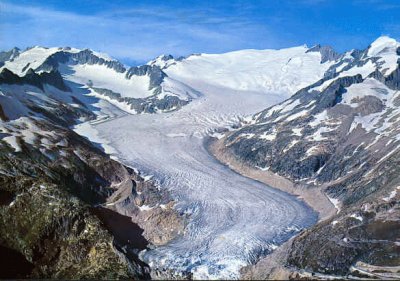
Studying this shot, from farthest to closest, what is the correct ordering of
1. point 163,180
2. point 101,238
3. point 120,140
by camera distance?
1. point 120,140
2. point 163,180
3. point 101,238

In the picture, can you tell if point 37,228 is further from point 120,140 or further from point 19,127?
point 120,140

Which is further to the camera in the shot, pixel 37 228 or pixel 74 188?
pixel 74 188

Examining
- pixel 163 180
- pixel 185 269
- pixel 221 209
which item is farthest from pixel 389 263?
pixel 163 180

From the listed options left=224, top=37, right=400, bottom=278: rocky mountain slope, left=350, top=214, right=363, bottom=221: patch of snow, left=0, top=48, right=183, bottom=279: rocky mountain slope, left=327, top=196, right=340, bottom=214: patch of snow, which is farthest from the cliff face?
left=327, top=196, right=340, bottom=214: patch of snow

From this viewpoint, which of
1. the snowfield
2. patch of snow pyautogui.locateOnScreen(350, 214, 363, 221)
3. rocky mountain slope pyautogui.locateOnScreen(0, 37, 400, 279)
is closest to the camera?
rocky mountain slope pyautogui.locateOnScreen(0, 37, 400, 279)

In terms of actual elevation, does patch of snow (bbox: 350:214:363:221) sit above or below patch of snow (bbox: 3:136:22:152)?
above

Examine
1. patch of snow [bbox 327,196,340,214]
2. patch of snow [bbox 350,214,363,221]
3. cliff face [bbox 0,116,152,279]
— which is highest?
patch of snow [bbox 350,214,363,221]

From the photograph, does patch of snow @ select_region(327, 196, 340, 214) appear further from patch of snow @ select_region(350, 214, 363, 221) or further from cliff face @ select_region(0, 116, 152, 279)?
cliff face @ select_region(0, 116, 152, 279)

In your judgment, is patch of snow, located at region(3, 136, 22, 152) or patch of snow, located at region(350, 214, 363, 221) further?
patch of snow, located at region(3, 136, 22, 152)

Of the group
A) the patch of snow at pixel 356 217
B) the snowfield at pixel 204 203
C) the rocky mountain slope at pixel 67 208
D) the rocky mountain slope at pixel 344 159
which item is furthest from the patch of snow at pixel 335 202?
the rocky mountain slope at pixel 67 208
